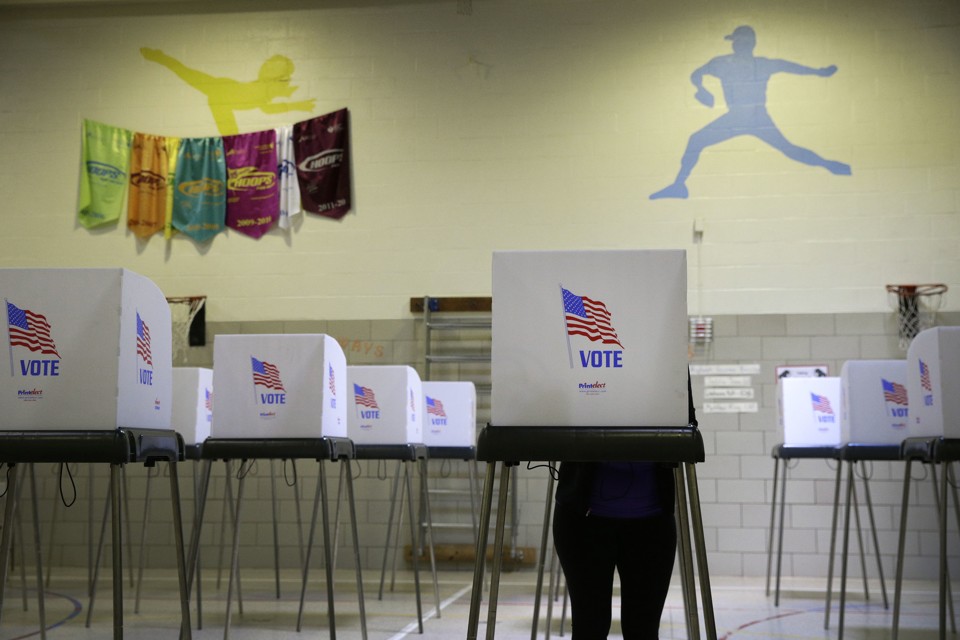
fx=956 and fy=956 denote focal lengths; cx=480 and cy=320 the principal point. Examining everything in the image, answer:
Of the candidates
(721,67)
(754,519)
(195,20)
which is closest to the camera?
(754,519)

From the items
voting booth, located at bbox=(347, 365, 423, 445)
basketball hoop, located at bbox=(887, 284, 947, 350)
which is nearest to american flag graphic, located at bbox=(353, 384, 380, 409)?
voting booth, located at bbox=(347, 365, 423, 445)

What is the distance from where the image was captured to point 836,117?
713 centimetres

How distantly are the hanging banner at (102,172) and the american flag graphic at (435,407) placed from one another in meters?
3.39

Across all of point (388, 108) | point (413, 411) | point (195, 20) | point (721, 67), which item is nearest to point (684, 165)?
point (721, 67)

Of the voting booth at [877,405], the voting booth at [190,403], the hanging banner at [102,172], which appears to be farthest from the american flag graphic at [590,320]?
the hanging banner at [102,172]

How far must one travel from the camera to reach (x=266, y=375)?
142 inches

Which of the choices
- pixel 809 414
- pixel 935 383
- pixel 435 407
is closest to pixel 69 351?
pixel 935 383

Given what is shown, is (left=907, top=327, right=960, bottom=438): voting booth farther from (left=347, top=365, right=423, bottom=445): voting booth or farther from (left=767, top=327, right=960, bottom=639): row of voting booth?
(left=347, top=365, right=423, bottom=445): voting booth

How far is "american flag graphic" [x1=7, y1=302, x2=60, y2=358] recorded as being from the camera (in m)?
2.58

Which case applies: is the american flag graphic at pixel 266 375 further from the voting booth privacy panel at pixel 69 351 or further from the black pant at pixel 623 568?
the black pant at pixel 623 568

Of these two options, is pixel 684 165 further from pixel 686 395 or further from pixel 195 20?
pixel 686 395

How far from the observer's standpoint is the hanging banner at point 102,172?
7684 mm

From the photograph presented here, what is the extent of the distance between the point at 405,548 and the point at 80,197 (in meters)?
3.83

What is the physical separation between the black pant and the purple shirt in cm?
2
